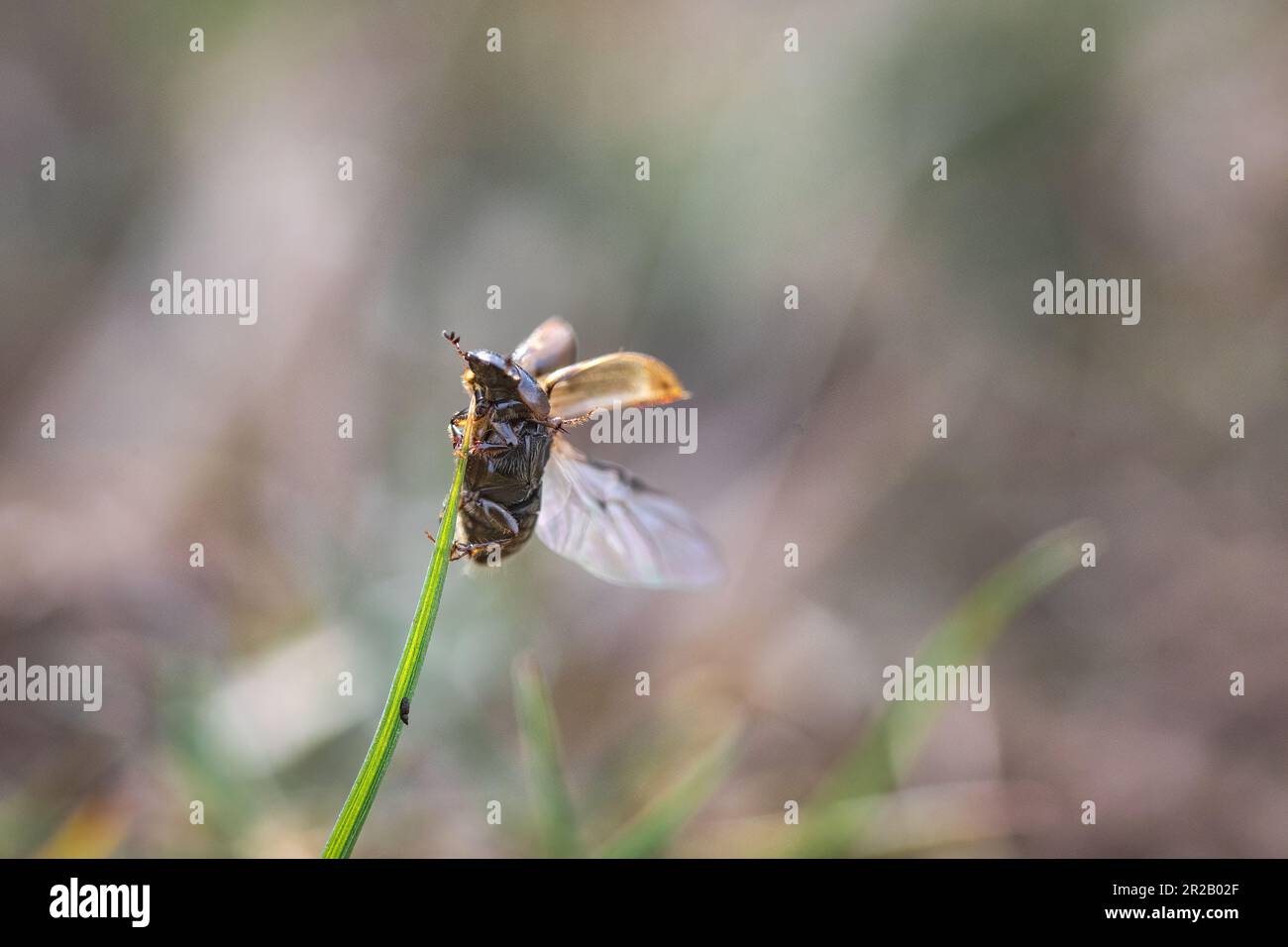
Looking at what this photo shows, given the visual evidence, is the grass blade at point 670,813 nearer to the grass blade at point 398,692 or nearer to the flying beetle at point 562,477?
the flying beetle at point 562,477

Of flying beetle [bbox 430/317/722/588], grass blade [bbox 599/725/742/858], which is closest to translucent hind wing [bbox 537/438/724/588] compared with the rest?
flying beetle [bbox 430/317/722/588]

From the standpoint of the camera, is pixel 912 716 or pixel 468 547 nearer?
pixel 468 547

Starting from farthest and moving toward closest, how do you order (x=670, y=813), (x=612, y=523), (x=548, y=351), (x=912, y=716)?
1. (x=912, y=716)
2. (x=670, y=813)
3. (x=612, y=523)
4. (x=548, y=351)

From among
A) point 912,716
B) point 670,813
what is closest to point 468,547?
point 670,813

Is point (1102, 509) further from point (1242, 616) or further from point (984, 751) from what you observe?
point (984, 751)

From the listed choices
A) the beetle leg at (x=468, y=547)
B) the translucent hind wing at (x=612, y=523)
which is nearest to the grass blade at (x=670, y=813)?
Result: the translucent hind wing at (x=612, y=523)

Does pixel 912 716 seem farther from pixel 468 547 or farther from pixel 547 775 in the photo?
pixel 468 547

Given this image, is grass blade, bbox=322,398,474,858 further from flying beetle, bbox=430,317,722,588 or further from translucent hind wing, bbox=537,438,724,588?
translucent hind wing, bbox=537,438,724,588
